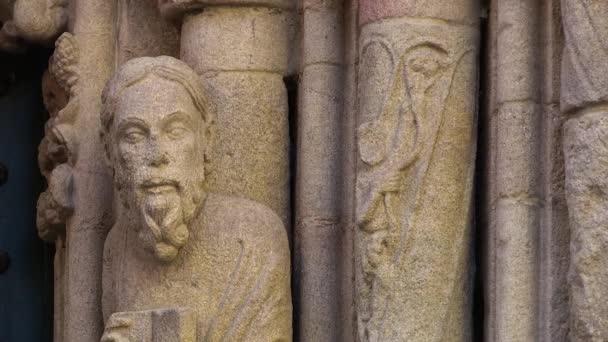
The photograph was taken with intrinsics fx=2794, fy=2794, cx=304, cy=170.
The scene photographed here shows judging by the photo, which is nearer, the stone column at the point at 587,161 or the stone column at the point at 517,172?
the stone column at the point at 587,161

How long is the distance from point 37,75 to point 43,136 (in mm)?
210

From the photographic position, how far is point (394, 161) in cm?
731

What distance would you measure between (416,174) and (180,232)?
2.12 feet

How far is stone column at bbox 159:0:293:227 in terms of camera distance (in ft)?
25.4

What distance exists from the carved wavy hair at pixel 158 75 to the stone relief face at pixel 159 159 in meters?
0.02

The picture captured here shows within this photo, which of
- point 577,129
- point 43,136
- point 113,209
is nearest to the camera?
point 577,129

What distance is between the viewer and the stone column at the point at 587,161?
6781 millimetres

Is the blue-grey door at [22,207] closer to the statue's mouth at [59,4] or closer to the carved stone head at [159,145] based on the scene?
the statue's mouth at [59,4]

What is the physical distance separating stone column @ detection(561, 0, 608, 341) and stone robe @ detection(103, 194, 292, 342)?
3.12 ft

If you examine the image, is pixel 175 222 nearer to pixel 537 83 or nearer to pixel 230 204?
pixel 230 204

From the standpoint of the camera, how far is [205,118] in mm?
7570

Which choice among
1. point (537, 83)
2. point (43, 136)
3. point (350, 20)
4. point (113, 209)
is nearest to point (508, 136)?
point (537, 83)

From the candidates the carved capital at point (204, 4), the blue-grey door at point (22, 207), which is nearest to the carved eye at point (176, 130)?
the carved capital at point (204, 4)

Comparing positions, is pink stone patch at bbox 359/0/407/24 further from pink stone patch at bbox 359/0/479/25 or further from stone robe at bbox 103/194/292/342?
stone robe at bbox 103/194/292/342
